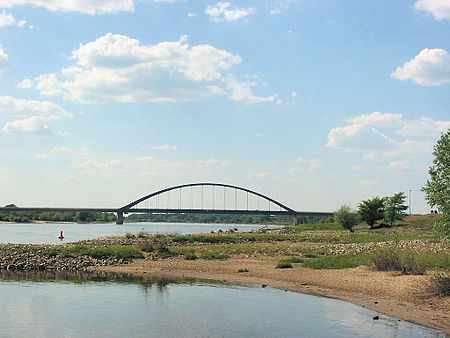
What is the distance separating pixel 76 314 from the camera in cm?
1900

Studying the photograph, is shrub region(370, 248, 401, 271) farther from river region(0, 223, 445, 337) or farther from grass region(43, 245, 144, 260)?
grass region(43, 245, 144, 260)

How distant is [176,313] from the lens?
19172mm

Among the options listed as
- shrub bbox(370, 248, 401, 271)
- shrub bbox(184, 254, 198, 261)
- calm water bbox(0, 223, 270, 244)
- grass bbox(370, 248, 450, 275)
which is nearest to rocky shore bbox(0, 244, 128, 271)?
shrub bbox(184, 254, 198, 261)

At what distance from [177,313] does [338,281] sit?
35.1 ft

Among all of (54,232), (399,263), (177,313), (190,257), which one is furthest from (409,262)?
(54,232)

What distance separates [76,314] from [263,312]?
7.44 m

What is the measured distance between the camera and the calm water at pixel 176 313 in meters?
16.4

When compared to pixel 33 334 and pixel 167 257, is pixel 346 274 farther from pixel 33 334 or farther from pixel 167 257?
pixel 33 334

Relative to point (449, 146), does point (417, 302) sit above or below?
below

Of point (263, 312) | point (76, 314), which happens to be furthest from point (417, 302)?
point (76, 314)

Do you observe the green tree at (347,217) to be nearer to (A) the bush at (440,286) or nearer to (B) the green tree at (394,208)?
(B) the green tree at (394,208)

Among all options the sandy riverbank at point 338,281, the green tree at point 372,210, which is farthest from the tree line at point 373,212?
the sandy riverbank at point 338,281

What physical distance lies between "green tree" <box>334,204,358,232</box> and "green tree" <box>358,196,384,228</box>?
1.86 metres

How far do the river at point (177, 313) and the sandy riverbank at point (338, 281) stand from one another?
3.72ft
